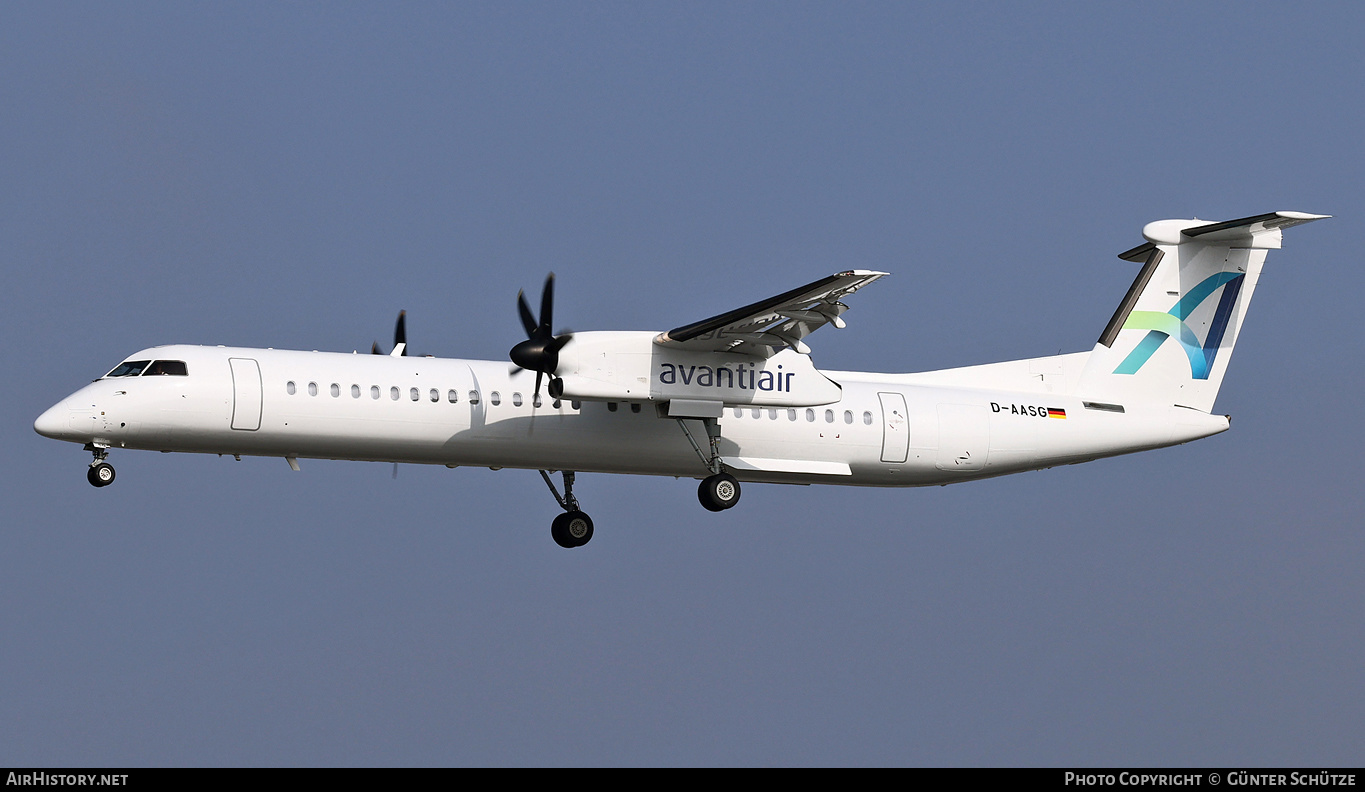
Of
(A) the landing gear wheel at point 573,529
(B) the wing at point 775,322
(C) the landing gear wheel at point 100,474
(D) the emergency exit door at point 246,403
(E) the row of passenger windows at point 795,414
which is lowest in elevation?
(A) the landing gear wheel at point 573,529

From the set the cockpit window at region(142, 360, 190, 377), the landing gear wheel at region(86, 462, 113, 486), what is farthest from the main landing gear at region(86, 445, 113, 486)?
the cockpit window at region(142, 360, 190, 377)

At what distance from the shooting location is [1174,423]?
23219 mm

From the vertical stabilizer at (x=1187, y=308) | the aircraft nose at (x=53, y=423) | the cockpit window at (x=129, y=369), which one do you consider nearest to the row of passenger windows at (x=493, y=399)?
the cockpit window at (x=129, y=369)

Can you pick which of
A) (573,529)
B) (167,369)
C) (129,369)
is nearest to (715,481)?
(573,529)

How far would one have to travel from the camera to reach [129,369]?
1980 centimetres

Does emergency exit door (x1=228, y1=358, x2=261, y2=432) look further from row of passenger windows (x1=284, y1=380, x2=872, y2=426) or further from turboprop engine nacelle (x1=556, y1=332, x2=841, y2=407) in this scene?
turboprop engine nacelle (x1=556, y1=332, x2=841, y2=407)

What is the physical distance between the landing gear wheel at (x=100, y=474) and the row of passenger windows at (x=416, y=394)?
2.46 meters

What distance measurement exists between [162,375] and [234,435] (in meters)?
1.19

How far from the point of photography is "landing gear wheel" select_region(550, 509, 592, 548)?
2327cm

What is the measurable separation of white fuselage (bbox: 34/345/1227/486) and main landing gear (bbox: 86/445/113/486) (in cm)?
20

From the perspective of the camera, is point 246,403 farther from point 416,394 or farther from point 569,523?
point 569,523

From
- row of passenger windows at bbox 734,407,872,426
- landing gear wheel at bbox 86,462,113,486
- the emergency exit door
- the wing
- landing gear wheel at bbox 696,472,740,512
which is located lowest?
landing gear wheel at bbox 696,472,740,512

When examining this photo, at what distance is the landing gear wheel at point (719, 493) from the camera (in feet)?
69.6

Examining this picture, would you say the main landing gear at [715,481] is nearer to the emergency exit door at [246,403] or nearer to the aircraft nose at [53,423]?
the emergency exit door at [246,403]
